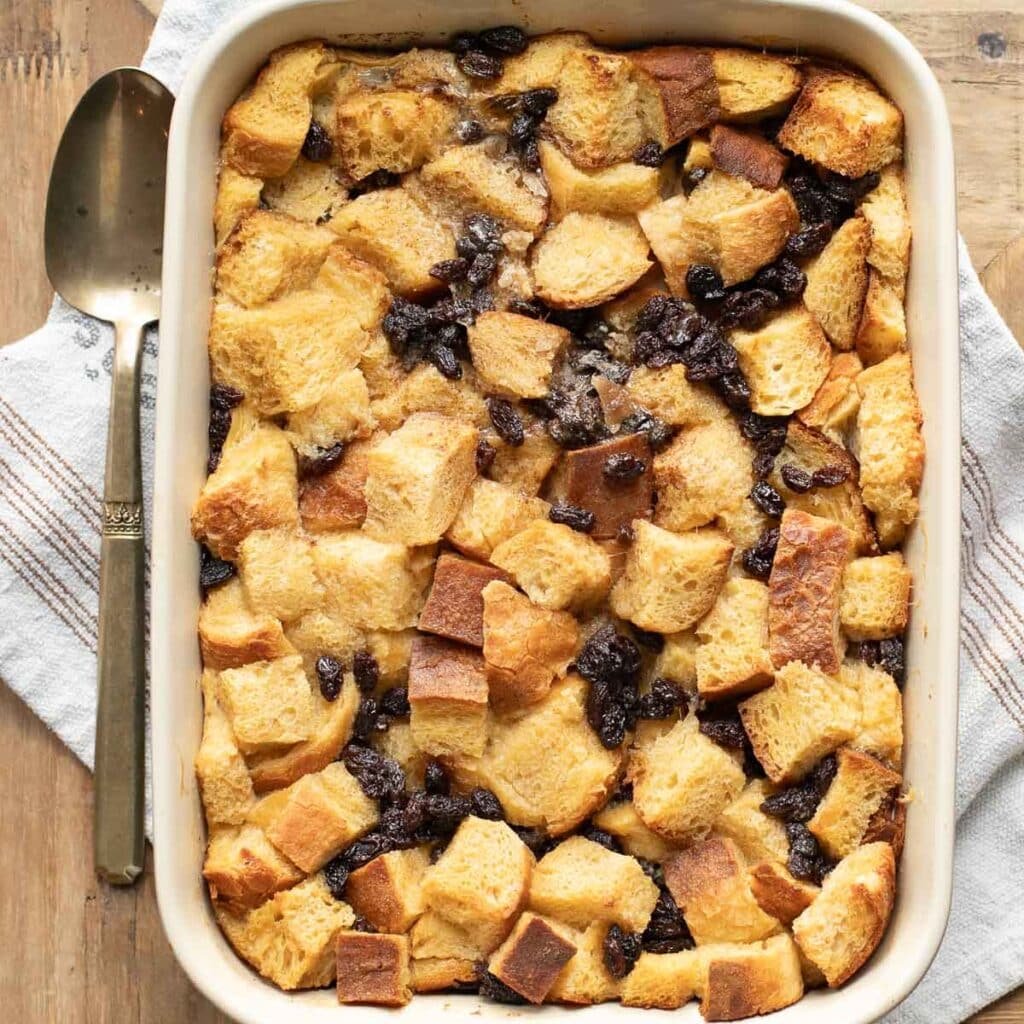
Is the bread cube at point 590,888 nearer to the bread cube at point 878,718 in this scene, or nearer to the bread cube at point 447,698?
the bread cube at point 447,698

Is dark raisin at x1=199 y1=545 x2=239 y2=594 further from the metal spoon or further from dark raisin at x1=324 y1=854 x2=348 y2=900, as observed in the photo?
dark raisin at x1=324 y1=854 x2=348 y2=900

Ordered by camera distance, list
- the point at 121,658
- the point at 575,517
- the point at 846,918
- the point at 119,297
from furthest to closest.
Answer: the point at 119,297, the point at 121,658, the point at 575,517, the point at 846,918

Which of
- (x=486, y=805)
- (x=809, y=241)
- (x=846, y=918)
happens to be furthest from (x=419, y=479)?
(x=846, y=918)

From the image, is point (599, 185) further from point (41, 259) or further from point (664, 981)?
point (664, 981)

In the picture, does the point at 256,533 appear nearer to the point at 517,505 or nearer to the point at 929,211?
the point at 517,505

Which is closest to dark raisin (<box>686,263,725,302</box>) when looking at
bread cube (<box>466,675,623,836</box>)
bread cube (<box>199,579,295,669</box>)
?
bread cube (<box>466,675,623,836</box>)

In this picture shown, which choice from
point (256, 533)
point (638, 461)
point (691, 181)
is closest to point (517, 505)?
point (638, 461)

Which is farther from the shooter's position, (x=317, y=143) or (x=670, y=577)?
(x=317, y=143)
